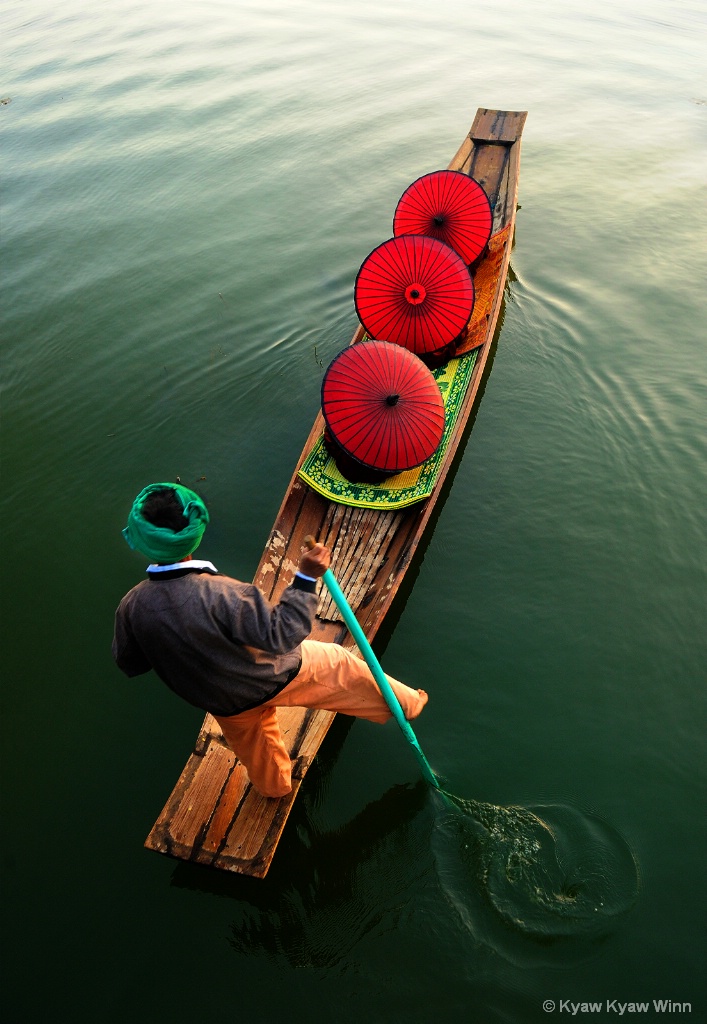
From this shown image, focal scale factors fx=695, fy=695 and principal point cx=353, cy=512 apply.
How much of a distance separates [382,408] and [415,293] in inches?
59.2

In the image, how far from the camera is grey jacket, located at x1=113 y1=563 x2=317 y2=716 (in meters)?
2.84

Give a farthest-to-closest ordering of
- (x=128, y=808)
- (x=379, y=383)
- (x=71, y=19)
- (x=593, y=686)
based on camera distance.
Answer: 1. (x=71, y=19)
2. (x=379, y=383)
3. (x=593, y=686)
4. (x=128, y=808)

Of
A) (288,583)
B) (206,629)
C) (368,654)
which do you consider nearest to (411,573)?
(288,583)

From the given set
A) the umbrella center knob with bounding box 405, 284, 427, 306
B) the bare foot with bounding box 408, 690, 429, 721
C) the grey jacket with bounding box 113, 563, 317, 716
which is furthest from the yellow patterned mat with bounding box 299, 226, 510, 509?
the grey jacket with bounding box 113, 563, 317, 716

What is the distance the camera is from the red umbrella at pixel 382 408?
5281mm

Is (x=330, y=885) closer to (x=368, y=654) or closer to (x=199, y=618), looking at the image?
(x=368, y=654)

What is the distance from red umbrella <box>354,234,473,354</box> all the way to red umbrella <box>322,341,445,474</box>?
1.01m

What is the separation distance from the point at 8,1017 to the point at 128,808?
3.76ft

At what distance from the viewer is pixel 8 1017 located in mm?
3602

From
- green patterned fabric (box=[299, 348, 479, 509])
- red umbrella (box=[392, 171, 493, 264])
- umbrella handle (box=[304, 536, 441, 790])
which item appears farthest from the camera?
red umbrella (box=[392, 171, 493, 264])

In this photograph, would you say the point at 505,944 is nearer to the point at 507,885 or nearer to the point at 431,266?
the point at 507,885

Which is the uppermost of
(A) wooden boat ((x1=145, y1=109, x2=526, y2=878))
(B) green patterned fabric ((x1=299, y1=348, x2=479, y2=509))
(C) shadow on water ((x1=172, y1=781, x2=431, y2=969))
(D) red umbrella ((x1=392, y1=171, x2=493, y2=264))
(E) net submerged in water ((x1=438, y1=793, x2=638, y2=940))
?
(D) red umbrella ((x1=392, y1=171, x2=493, y2=264))

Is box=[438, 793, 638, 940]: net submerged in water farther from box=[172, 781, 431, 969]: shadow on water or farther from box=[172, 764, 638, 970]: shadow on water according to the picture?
box=[172, 781, 431, 969]: shadow on water

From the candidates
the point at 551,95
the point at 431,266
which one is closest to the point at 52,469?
the point at 431,266
